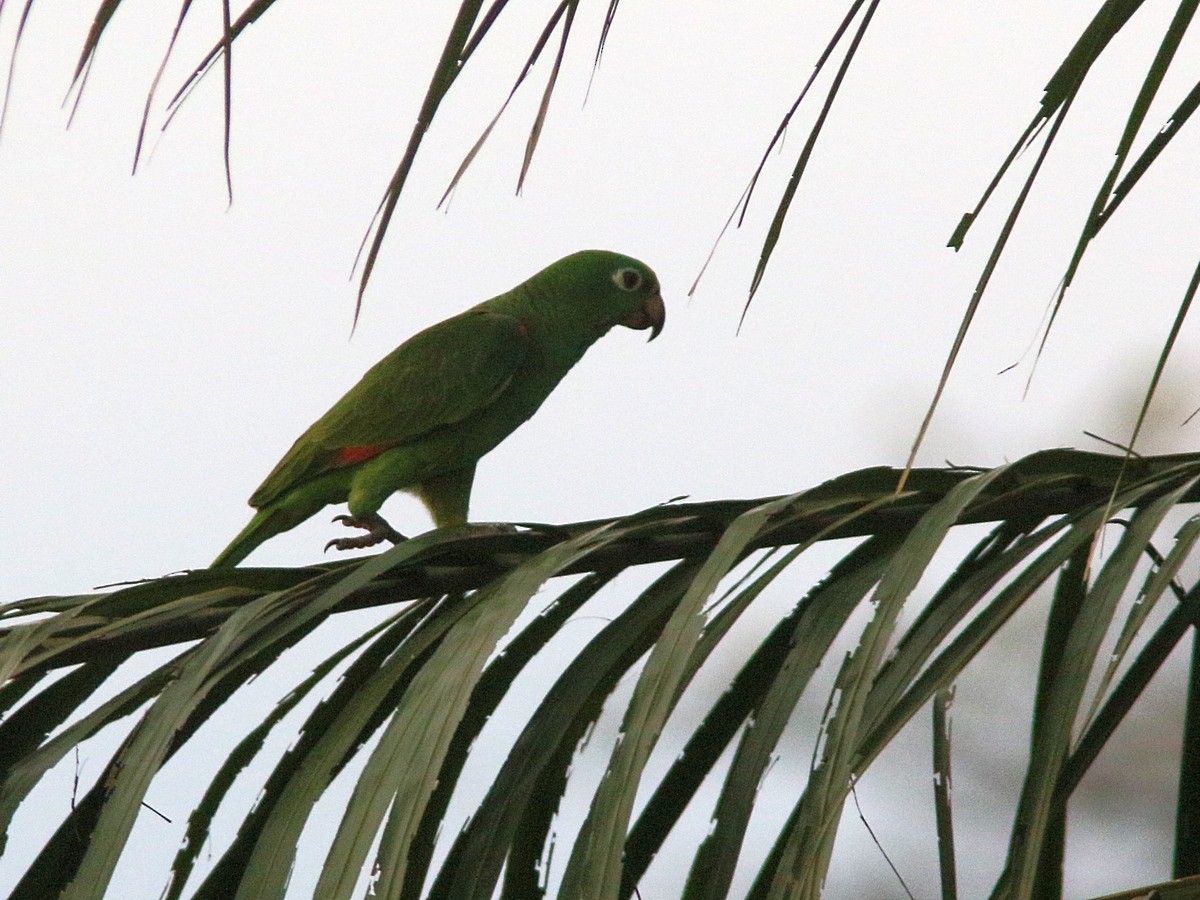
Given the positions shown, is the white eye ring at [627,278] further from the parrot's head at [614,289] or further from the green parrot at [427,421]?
the green parrot at [427,421]

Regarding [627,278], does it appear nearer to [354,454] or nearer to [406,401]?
[406,401]

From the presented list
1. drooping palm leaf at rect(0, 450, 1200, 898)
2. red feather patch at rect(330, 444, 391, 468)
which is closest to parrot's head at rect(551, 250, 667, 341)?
red feather patch at rect(330, 444, 391, 468)

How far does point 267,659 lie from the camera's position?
961mm

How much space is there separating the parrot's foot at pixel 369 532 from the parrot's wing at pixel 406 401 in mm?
110

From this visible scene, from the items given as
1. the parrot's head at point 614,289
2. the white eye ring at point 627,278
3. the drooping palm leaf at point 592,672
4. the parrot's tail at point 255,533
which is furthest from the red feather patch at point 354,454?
the drooping palm leaf at point 592,672

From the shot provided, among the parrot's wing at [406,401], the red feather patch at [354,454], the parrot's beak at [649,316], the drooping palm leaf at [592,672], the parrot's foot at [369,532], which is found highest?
the parrot's beak at [649,316]

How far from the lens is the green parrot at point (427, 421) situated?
2418mm

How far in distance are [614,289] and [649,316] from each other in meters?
0.16

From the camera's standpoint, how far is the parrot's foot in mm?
2141

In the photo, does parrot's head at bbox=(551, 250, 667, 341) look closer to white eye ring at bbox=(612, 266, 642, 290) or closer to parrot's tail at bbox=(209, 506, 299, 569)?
white eye ring at bbox=(612, 266, 642, 290)

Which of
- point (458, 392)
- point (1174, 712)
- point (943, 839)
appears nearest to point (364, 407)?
point (458, 392)

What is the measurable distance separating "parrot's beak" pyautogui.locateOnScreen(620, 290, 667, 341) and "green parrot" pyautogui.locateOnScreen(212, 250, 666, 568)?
0.22 meters

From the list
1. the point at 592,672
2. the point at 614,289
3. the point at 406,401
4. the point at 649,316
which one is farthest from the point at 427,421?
the point at 592,672

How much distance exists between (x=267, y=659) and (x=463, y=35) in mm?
494
